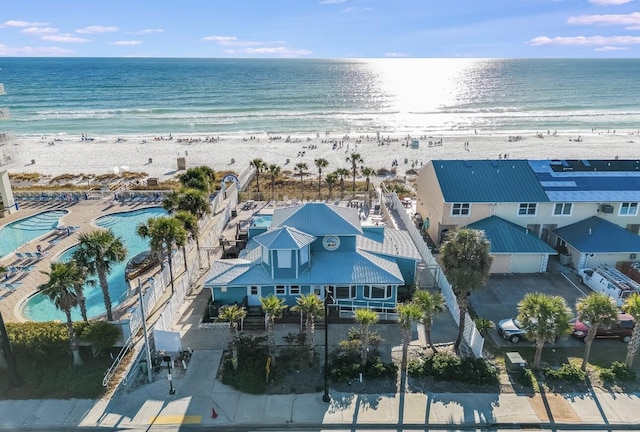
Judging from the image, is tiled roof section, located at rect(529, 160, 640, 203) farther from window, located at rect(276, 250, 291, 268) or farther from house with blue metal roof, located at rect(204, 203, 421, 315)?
window, located at rect(276, 250, 291, 268)

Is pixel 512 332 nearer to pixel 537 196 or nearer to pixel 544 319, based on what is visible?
pixel 544 319

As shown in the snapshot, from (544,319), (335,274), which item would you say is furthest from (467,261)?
(335,274)

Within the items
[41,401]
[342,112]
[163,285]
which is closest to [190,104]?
[342,112]

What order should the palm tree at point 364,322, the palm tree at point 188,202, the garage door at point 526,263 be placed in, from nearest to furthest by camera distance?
the palm tree at point 364,322 < the garage door at point 526,263 < the palm tree at point 188,202

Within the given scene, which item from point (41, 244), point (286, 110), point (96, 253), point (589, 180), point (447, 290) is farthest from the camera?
point (286, 110)

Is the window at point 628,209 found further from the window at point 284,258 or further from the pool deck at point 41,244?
the pool deck at point 41,244

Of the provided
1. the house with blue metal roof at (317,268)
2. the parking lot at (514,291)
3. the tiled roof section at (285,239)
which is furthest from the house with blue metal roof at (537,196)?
the tiled roof section at (285,239)

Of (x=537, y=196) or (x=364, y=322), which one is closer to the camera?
(x=364, y=322)
